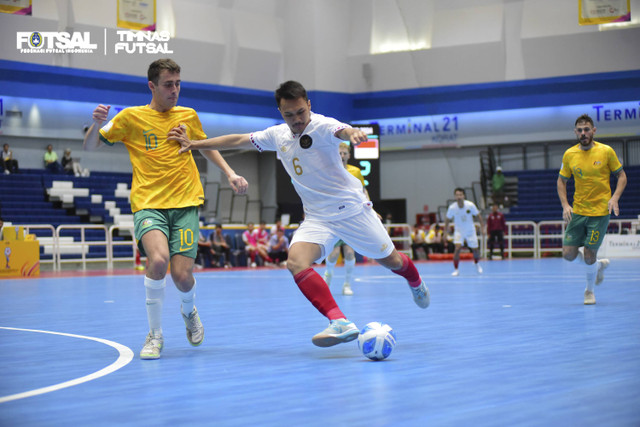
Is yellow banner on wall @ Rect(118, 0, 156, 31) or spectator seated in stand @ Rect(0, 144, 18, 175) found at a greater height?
yellow banner on wall @ Rect(118, 0, 156, 31)

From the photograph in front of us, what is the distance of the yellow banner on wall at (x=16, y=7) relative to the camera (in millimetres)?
25125

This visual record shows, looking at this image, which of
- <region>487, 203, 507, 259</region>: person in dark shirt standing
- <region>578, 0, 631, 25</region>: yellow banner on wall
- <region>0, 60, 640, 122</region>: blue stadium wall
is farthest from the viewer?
<region>0, 60, 640, 122</region>: blue stadium wall

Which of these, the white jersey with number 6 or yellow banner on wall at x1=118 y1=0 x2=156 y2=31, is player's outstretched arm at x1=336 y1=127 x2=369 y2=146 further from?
yellow banner on wall at x1=118 y1=0 x2=156 y2=31

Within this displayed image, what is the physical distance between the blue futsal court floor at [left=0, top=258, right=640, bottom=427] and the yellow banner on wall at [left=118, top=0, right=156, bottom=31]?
17730 mm

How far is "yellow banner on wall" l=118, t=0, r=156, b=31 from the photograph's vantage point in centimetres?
2608

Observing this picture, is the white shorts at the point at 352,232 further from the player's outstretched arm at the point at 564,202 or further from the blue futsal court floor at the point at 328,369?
the player's outstretched arm at the point at 564,202

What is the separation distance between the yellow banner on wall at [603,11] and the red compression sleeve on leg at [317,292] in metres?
25.1

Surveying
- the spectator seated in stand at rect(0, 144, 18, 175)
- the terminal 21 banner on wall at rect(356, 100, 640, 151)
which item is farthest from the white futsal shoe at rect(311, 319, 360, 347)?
the terminal 21 banner on wall at rect(356, 100, 640, 151)

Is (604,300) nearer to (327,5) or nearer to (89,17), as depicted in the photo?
(89,17)

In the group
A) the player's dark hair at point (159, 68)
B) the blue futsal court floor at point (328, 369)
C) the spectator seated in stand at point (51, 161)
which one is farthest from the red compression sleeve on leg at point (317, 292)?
the spectator seated in stand at point (51, 161)

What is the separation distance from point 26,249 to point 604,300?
1496 centimetres

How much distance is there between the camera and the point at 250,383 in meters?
4.73

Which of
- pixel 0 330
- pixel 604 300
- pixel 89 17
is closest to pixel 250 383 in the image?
pixel 0 330

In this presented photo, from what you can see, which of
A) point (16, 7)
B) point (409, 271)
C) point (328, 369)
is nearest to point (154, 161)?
point (328, 369)
